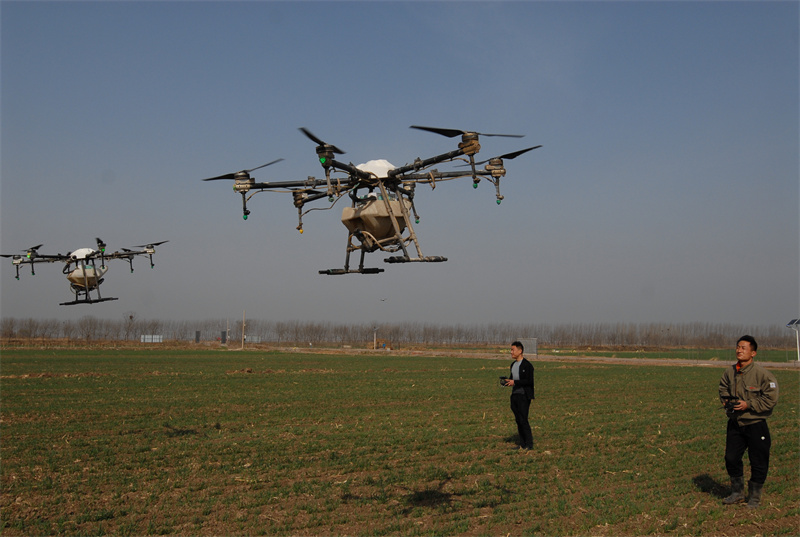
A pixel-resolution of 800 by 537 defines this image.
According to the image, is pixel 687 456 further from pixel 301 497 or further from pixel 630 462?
pixel 301 497

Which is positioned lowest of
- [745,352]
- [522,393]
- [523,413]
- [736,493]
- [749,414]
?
[736,493]

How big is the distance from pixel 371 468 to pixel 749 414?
22.2ft

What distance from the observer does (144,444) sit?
Result: 15.5 meters

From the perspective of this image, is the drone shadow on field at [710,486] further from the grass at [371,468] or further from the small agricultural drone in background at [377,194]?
the small agricultural drone in background at [377,194]

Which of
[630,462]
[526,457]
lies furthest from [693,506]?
[526,457]

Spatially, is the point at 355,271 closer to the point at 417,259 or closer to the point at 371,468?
the point at 417,259

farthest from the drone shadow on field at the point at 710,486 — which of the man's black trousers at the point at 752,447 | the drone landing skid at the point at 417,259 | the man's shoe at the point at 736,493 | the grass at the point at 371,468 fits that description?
the drone landing skid at the point at 417,259

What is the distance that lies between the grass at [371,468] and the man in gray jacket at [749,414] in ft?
1.38

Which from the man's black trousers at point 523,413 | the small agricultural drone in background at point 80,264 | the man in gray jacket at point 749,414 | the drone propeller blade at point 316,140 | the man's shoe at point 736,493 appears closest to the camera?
the drone propeller blade at point 316,140

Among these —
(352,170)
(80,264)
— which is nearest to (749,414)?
(352,170)

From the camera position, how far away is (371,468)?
13.1 meters

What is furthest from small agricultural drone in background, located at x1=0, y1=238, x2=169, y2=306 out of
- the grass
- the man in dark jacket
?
the man in dark jacket

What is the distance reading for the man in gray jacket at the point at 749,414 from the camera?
10.2 m

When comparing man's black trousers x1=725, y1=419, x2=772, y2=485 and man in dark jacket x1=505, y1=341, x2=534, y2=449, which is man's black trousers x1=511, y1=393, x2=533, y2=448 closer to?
man in dark jacket x1=505, y1=341, x2=534, y2=449
